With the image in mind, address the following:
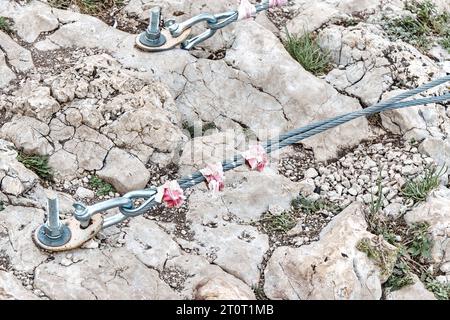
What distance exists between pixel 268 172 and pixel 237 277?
702 millimetres

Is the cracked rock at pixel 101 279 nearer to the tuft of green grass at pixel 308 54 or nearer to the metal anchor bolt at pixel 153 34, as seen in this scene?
the metal anchor bolt at pixel 153 34

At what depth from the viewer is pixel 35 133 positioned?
14.1 ft

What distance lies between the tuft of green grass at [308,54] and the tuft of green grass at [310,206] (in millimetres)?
936

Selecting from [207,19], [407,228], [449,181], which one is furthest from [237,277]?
[207,19]

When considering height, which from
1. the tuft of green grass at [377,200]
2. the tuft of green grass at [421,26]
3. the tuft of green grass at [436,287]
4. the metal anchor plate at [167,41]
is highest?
the tuft of green grass at [421,26]

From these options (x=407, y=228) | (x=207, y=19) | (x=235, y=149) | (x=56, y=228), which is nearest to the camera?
(x=56, y=228)

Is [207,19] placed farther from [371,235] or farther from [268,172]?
[371,235]

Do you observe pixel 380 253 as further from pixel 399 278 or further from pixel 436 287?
pixel 436 287

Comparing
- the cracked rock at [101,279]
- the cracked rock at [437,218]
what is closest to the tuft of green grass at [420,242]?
the cracked rock at [437,218]

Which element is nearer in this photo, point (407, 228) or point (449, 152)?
point (407, 228)

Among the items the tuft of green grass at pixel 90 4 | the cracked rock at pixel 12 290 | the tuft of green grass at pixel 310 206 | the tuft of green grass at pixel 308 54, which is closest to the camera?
the cracked rock at pixel 12 290

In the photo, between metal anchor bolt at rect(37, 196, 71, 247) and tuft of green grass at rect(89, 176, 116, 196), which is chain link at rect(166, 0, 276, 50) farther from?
metal anchor bolt at rect(37, 196, 71, 247)

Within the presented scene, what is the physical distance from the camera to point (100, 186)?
4.23 metres

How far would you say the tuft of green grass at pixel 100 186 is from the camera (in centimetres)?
421
